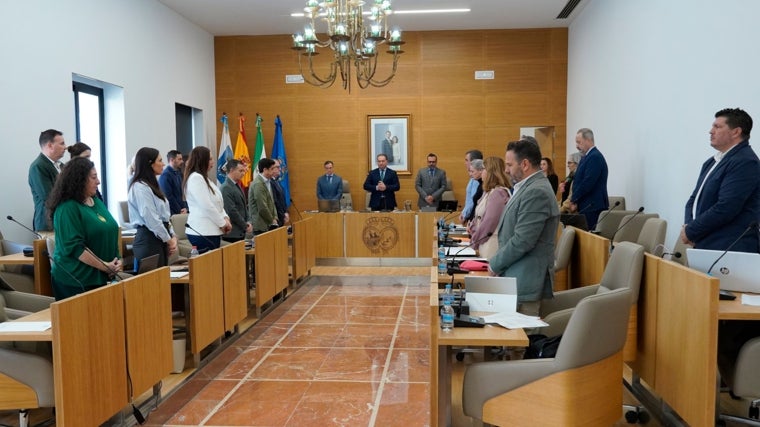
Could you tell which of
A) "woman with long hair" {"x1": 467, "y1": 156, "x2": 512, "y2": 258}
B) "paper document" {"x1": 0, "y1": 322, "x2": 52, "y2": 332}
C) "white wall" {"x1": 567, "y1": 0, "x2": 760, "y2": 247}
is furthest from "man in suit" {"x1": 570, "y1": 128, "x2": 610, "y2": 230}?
"paper document" {"x1": 0, "y1": 322, "x2": 52, "y2": 332}

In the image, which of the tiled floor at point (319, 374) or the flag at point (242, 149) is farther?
the flag at point (242, 149)

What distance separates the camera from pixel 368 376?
4.45 metres

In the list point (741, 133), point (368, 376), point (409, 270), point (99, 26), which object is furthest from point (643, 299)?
point (99, 26)

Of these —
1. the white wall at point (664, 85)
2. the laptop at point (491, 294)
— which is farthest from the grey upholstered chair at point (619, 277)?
the white wall at point (664, 85)

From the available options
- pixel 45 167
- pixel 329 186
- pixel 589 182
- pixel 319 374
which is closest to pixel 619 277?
pixel 319 374

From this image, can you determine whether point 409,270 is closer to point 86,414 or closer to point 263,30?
point 263,30

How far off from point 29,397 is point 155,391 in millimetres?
964

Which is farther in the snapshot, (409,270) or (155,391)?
(409,270)

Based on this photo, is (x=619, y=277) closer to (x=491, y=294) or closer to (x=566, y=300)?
(x=566, y=300)

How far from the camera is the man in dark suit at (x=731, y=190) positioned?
145 inches

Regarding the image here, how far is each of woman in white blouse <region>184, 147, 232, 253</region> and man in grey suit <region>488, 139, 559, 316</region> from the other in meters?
2.94

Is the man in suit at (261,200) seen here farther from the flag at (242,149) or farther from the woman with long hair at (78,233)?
the flag at (242,149)

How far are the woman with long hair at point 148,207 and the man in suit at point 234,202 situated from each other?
1.30 metres

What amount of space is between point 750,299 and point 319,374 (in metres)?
2.77
